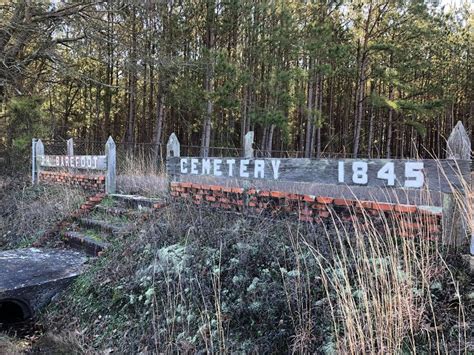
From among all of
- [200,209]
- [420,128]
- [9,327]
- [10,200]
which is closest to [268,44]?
[420,128]

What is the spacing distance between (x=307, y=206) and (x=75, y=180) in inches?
264

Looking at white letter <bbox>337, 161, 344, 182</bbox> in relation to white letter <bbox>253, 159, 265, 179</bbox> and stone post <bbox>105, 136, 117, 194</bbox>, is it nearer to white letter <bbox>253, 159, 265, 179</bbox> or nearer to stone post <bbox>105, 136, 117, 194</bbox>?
white letter <bbox>253, 159, 265, 179</bbox>

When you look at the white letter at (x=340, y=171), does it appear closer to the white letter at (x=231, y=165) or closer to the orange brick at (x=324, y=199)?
the orange brick at (x=324, y=199)

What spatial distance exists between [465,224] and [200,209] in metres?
3.11

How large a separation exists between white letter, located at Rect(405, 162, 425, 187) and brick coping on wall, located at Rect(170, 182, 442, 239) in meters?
0.26

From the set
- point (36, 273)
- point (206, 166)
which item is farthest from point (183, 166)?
point (36, 273)

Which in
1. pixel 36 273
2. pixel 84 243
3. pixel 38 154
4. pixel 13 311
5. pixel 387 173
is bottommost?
pixel 13 311

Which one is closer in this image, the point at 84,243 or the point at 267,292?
the point at 267,292

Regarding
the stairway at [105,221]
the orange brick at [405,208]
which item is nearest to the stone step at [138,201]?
the stairway at [105,221]

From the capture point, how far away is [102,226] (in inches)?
251

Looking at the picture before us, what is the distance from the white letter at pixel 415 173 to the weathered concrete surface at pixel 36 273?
4114mm

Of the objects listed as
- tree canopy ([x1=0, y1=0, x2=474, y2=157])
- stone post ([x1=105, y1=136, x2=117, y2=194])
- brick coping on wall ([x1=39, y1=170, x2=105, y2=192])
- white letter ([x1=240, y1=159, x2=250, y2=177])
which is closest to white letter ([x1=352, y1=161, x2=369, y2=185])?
white letter ([x1=240, y1=159, x2=250, y2=177])

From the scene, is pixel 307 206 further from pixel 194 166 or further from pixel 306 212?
pixel 194 166

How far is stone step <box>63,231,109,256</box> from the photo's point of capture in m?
5.78
